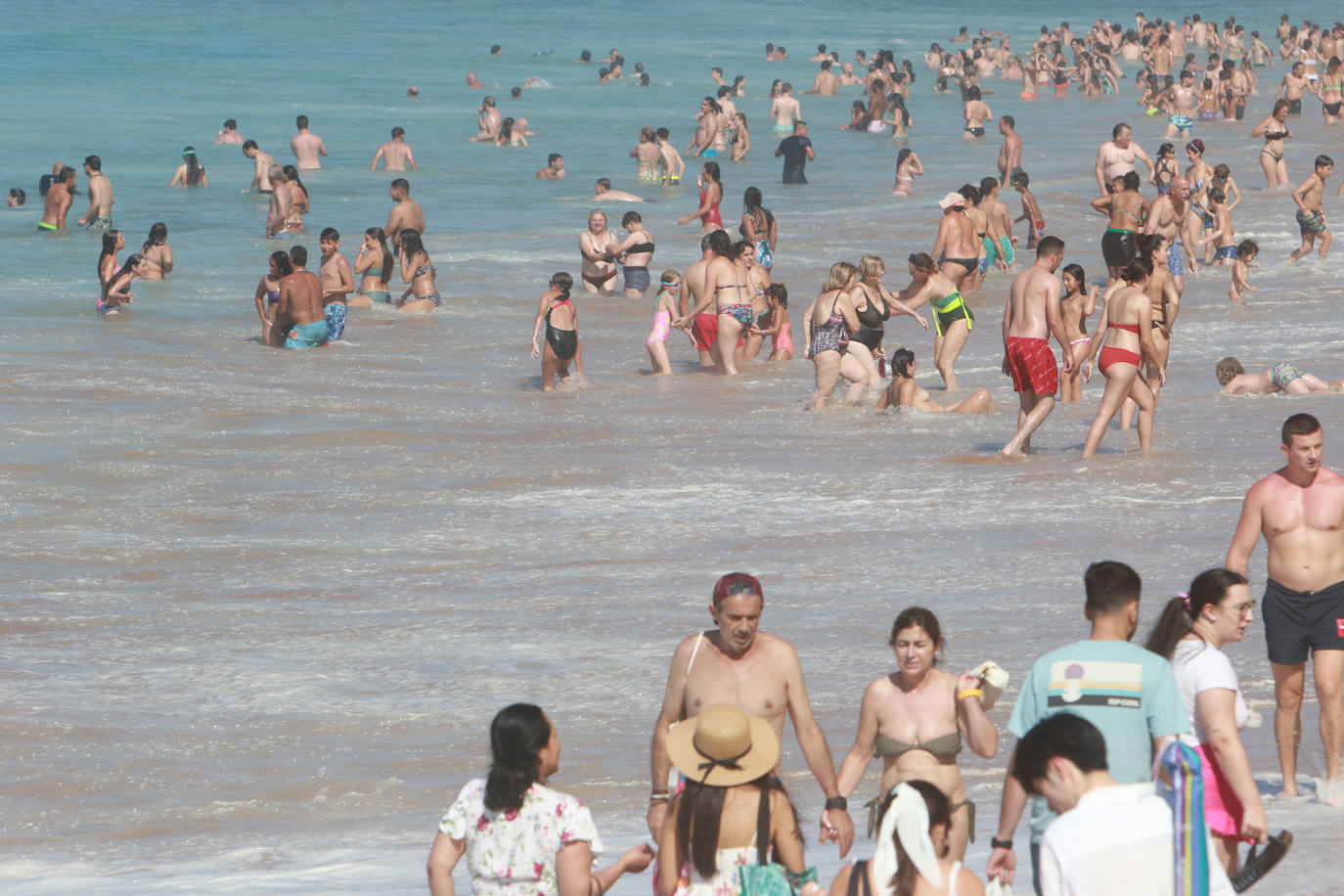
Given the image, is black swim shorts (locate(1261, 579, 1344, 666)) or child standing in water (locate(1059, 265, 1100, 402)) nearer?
black swim shorts (locate(1261, 579, 1344, 666))

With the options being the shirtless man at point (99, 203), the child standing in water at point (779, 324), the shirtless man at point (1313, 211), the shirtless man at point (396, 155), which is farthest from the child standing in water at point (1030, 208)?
the shirtless man at point (396, 155)

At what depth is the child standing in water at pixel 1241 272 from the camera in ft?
59.2

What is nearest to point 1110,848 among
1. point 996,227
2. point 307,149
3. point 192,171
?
point 996,227

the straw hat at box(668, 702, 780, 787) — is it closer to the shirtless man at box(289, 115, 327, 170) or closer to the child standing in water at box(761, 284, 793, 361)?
the child standing in water at box(761, 284, 793, 361)

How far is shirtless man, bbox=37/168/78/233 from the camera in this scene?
26188 millimetres

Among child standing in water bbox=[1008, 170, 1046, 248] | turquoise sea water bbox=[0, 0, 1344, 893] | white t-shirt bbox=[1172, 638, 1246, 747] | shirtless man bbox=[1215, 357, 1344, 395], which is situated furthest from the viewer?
child standing in water bbox=[1008, 170, 1046, 248]

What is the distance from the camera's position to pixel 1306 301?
60.1ft

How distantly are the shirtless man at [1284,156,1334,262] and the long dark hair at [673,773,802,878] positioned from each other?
1749 centimetres

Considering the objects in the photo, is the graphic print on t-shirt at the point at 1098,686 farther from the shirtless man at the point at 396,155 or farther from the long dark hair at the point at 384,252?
the shirtless man at the point at 396,155

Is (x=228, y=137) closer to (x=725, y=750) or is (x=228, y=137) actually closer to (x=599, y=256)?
(x=599, y=256)

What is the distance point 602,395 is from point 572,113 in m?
30.5

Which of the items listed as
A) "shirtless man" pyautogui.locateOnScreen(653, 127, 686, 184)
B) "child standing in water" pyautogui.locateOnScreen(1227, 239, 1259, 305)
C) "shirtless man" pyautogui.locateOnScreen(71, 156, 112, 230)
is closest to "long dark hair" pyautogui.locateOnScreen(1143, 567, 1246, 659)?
"child standing in water" pyautogui.locateOnScreen(1227, 239, 1259, 305)

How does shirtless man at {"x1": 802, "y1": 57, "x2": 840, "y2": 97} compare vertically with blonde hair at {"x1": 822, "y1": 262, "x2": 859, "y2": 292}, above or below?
above

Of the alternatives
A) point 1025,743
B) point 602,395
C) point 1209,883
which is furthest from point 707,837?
point 602,395
